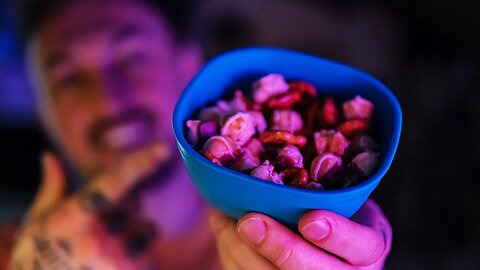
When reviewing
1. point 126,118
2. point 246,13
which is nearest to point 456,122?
point 246,13

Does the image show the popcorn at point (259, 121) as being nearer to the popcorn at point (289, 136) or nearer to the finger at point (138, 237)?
the popcorn at point (289, 136)

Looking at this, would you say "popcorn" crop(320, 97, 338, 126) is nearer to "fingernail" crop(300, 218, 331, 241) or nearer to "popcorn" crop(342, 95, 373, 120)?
"popcorn" crop(342, 95, 373, 120)

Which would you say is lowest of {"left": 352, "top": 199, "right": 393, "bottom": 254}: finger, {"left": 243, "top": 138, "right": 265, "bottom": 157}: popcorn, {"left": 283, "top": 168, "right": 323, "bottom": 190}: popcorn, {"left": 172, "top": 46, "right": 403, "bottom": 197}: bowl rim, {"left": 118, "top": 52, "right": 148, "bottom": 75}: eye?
{"left": 118, "top": 52, "right": 148, "bottom": 75}: eye

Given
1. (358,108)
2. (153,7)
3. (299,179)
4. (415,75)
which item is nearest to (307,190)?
(299,179)

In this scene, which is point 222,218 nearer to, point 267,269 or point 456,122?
point 267,269

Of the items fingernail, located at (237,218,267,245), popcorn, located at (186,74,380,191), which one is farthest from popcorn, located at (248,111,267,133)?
fingernail, located at (237,218,267,245)

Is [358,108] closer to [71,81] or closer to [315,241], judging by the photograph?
[315,241]
